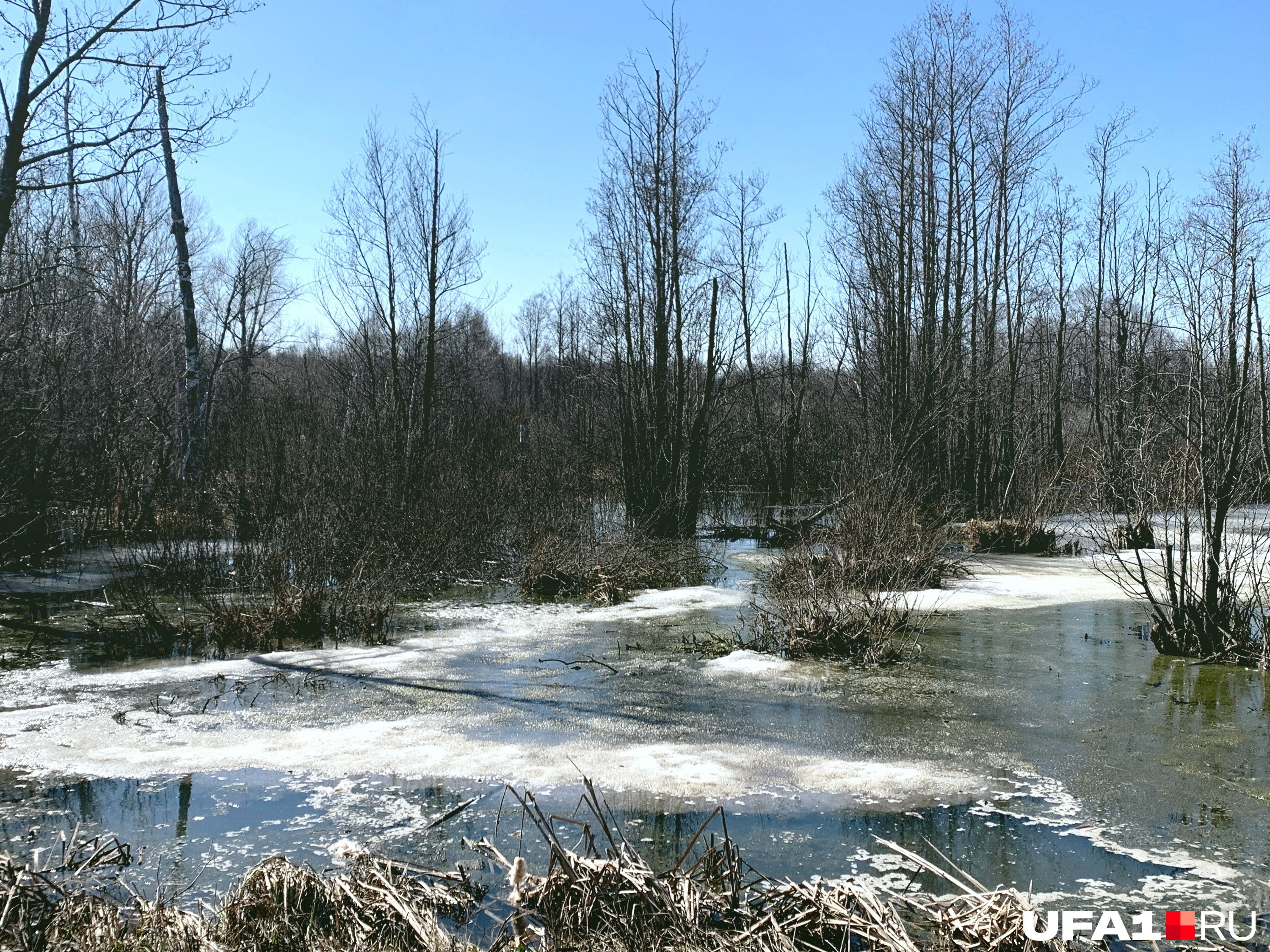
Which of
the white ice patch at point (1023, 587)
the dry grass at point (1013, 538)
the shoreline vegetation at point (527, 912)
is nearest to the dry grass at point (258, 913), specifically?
the shoreline vegetation at point (527, 912)

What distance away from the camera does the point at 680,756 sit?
6.50 metres

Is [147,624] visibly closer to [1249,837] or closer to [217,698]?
[217,698]

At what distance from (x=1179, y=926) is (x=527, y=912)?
284 cm

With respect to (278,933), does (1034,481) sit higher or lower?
higher

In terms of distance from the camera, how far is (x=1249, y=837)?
5.09m

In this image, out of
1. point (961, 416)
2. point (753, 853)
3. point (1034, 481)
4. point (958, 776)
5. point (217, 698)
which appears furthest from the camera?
point (961, 416)

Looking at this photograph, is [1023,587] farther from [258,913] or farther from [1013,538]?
[258,913]

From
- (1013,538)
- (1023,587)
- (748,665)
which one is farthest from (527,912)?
(1013,538)

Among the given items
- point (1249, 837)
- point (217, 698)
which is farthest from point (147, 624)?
point (1249, 837)

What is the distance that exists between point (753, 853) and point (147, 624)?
803cm

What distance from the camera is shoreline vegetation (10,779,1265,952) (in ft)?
12.5

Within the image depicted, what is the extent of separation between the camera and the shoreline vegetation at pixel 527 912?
380 centimetres

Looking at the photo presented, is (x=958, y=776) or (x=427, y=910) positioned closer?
(x=427, y=910)

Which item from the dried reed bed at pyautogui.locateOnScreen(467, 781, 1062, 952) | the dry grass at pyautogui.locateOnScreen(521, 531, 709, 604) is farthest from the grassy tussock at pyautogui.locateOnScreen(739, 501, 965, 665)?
the dried reed bed at pyautogui.locateOnScreen(467, 781, 1062, 952)
